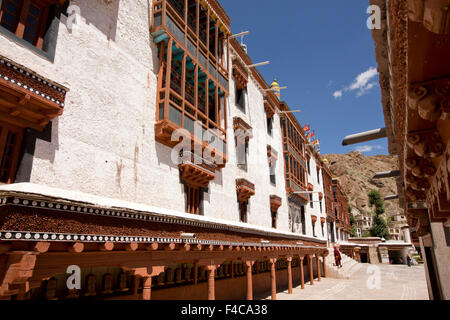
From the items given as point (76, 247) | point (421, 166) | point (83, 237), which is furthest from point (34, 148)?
point (421, 166)

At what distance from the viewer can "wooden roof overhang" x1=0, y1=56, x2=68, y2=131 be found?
5781 mm

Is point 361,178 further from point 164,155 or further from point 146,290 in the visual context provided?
point 146,290

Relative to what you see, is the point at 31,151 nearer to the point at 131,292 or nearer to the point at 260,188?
the point at 131,292

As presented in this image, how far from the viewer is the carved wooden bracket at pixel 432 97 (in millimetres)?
2363

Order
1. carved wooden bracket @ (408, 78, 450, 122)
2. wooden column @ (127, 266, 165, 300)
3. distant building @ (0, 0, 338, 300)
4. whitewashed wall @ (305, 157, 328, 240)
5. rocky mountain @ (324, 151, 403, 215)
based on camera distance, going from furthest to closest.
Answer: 1. rocky mountain @ (324, 151, 403, 215)
2. whitewashed wall @ (305, 157, 328, 240)
3. wooden column @ (127, 266, 165, 300)
4. distant building @ (0, 0, 338, 300)
5. carved wooden bracket @ (408, 78, 450, 122)

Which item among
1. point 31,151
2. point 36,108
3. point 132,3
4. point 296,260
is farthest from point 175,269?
point 296,260

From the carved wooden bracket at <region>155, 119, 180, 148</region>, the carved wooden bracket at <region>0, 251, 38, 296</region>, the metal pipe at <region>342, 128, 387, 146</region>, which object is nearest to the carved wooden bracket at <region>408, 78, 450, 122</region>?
the metal pipe at <region>342, 128, 387, 146</region>

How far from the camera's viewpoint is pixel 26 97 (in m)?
6.07

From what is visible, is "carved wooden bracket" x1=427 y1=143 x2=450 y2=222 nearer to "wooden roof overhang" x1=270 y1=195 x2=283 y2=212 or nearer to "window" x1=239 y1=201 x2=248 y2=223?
"window" x1=239 y1=201 x2=248 y2=223

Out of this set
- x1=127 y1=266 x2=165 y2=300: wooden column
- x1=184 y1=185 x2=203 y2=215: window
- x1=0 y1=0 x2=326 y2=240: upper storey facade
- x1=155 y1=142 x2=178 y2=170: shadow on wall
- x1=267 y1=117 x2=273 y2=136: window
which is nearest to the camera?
x1=127 y1=266 x2=165 y2=300: wooden column

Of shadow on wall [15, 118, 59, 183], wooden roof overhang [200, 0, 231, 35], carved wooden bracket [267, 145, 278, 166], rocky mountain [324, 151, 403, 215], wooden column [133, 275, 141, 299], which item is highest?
rocky mountain [324, 151, 403, 215]

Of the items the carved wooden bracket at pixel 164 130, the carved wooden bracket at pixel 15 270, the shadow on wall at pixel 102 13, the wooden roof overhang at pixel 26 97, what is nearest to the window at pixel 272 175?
the carved wooden bracket at pixel 164 130

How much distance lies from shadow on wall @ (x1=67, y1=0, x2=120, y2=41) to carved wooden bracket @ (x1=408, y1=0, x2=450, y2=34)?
29.4 feet

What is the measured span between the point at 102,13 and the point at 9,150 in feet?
17.5
